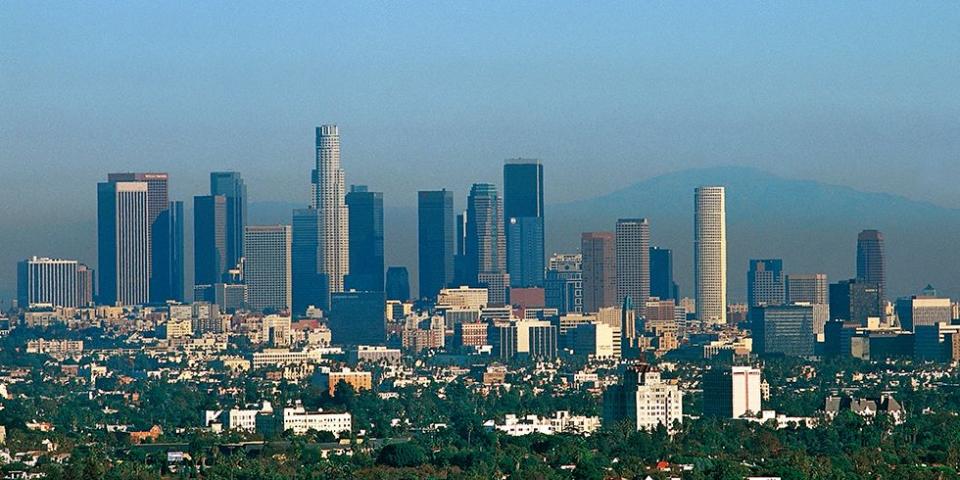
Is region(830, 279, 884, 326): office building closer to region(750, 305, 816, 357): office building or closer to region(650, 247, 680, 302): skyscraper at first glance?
region(750, 305, 816, 357): office building

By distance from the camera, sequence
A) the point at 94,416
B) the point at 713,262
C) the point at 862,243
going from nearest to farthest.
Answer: the point at 94,416 → the point at 862,243 → the point at 713,262

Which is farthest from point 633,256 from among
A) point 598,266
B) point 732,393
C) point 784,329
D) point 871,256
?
point 732,393

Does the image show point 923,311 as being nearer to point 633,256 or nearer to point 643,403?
point 633,256

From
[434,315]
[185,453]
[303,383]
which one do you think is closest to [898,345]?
[303,383]

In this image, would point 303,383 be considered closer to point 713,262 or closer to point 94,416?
point 94,416

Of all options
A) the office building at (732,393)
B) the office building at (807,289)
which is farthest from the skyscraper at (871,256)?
the office building at (732,393)

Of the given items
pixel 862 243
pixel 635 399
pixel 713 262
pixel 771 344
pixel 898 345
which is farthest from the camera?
pixel 713 262
